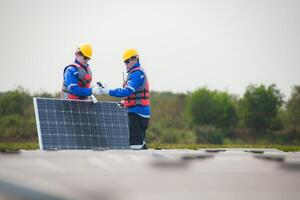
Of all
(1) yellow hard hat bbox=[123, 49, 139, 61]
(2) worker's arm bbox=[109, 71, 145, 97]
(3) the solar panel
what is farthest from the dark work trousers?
(3) the solar panel

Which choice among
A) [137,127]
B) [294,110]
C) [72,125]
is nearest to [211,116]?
[294,110]

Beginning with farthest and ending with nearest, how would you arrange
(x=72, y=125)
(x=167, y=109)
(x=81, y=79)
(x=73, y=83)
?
(x=167, y=109)
(x=81, y=79)
(x=73, y=83)
(x=72, y=125)

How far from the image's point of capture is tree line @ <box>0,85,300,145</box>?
140ft

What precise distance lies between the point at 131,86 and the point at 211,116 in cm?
7035

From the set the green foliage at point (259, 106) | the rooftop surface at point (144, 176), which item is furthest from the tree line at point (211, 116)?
the rooftop surface at point (144, 176)

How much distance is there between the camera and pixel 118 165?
241 cm

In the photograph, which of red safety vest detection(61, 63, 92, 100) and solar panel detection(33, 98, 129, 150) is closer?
solar panel detection(33, 98, 129, 150)

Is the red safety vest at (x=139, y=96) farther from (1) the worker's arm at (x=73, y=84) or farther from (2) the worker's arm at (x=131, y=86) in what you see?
(1) the worker's arm at (x=73, y=84)

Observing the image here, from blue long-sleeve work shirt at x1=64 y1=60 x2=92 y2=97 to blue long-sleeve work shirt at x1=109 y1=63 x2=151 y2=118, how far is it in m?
0.40

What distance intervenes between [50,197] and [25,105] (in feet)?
139

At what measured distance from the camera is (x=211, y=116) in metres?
80.7

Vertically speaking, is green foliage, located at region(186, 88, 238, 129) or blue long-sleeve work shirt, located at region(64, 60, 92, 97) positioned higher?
green foliage, located at region(186, 88, 238, 129)

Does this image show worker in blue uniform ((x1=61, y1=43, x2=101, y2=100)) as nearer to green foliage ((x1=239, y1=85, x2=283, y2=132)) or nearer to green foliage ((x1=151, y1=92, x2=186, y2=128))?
green foliage ((x1=151, y1=92, x2=186, y2=128))

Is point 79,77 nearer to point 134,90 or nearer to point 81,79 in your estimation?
point 81,79
